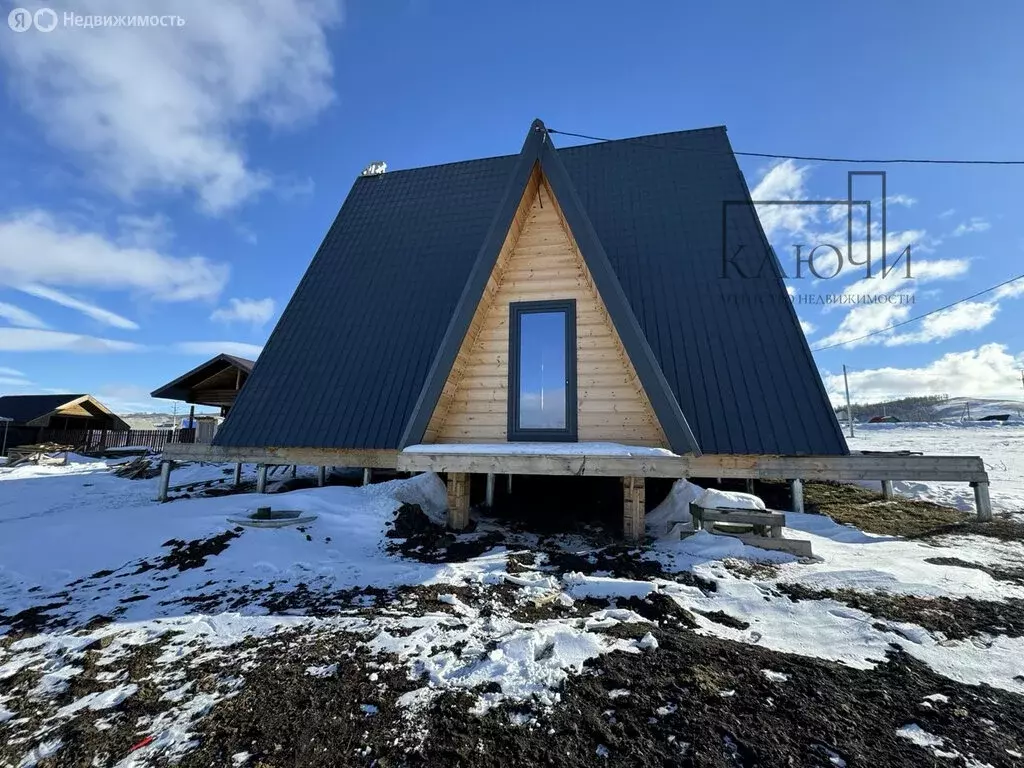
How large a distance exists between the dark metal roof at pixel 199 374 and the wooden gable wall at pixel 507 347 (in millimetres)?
12674

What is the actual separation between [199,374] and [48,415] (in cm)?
2261

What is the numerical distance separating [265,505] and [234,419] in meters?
3.46

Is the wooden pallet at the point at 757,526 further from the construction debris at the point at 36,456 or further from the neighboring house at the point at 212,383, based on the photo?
the construction debris at the point at 36,456

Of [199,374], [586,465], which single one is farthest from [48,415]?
[586,465]

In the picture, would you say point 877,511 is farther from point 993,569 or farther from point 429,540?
point 429,540

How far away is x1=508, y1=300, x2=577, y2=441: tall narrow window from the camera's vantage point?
21.8 feet

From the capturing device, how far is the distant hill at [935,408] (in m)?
44.1

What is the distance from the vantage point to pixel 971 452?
1636 centimetres

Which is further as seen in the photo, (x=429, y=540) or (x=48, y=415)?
(x=48, y=415)

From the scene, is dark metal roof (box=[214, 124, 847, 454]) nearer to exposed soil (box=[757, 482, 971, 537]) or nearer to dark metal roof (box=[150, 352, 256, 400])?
exposed soil (box=[757, 482, 971, 537])

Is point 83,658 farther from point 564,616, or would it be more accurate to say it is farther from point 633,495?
point 633,495

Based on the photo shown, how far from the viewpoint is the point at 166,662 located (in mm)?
3098

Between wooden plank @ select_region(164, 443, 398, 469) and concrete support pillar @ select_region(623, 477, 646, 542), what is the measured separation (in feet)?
13.4

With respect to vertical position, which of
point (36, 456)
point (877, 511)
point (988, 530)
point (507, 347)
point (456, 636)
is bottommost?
point (36, 456)
